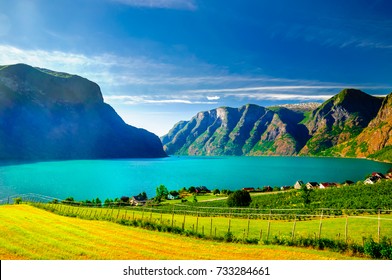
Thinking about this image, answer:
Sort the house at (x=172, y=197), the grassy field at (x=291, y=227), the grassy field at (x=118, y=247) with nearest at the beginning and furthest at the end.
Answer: the grassy field at (x=118, y=247), the grassy field at (x=291, y=227), the house at (x=172, y=197)

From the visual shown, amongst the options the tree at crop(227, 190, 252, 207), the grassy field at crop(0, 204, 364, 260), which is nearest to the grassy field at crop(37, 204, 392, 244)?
the grassy field at crop(0, 204, 364, 260)

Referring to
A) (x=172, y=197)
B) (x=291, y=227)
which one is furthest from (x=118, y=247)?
(x=172, y=197)

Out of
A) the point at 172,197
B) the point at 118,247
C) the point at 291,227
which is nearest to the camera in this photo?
the point at 118,247

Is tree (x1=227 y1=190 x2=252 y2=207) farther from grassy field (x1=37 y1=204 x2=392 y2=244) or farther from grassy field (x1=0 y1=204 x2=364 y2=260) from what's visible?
grassy field (x1=0 y1=204 x2=364 y2=260)

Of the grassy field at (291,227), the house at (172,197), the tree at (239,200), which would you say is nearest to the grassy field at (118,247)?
the grassy field at (291,227)

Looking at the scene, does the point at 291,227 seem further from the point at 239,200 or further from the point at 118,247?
the point at 239,200

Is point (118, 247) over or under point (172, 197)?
over

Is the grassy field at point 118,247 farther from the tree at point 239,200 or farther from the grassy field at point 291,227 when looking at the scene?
the tree at point 239,200
